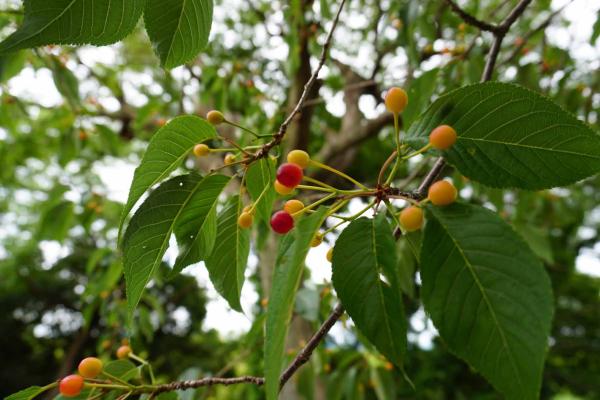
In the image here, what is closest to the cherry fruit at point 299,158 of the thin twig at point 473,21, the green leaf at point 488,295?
the green leaf at point 488,295

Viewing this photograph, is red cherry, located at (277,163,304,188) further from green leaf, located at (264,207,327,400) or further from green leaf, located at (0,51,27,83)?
green leaf, located at (0,51,27,83)

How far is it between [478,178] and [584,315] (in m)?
7.99

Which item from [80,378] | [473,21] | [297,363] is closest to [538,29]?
[473,21]

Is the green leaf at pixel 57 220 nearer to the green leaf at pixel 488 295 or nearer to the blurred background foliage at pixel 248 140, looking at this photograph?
the blurred background foliage at pixel 248 140

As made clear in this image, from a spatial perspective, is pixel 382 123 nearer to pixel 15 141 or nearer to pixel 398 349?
pixel 398 349

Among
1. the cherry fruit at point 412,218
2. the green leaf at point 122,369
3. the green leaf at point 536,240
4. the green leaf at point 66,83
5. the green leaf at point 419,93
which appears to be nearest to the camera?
the cherry fruit at point 412,218

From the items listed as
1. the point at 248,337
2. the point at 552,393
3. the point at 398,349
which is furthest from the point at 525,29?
the point at 552,393

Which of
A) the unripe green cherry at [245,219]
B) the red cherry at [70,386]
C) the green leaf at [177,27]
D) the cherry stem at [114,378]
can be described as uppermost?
the green leaf at [177,27]

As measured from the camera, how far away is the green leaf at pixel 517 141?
→ 21.1 inches

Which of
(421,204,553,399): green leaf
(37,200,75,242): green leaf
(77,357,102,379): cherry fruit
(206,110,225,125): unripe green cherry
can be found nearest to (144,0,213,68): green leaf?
(206,110,225,125): unripe green cherry

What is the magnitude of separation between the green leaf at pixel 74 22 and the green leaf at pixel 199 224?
0.86ft

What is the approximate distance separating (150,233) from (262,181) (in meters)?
0.22

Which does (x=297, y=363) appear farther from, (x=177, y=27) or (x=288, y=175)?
(x=177, y=27)

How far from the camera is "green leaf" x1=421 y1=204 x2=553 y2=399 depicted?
411 mm
